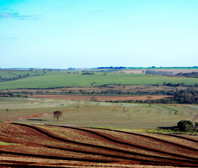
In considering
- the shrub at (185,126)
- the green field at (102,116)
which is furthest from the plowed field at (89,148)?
the green field at (102,116)

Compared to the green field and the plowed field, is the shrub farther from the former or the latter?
the plowed field

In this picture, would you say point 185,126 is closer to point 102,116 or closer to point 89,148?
point 89,148

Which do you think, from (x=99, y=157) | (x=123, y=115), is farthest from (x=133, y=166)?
(x=123, y=115)

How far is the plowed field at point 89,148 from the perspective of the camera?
33.1 meters

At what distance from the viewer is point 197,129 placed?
61969 millimetres

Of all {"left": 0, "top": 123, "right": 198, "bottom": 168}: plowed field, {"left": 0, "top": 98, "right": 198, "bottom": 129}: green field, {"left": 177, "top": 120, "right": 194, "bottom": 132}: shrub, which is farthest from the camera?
{"left": 0, "top": 98, "right": 198, "bottom": 129}: green field

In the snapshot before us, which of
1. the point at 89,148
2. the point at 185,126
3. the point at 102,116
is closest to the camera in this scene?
the point at 89,148

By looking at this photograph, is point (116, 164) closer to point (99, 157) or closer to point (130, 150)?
point (99, 157)

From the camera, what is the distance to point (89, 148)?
1614 inches

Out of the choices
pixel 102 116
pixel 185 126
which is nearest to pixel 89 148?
pixel 185 126

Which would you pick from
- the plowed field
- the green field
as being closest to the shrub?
the green field

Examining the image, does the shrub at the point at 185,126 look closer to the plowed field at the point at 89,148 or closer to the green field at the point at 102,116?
the green field at the point at 102,116

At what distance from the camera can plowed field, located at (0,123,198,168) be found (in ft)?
109

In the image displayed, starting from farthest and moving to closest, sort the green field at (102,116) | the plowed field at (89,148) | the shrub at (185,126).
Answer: the green field at (102,116), the shrub at (185,126), the plowed field at (89,148)
